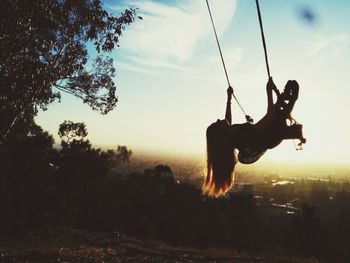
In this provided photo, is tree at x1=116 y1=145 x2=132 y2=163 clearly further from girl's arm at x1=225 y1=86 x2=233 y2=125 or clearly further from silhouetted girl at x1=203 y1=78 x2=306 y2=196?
silhouetted girl at x1=203 y1=78 x2=306 y2=196

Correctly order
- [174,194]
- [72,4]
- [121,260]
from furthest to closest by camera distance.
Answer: [174,194], [121,260], [72,4]

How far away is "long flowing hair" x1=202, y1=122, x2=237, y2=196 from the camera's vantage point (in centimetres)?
493

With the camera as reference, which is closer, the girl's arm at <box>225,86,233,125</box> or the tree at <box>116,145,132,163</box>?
the girl's arm at <box>225,86,233,125</box>

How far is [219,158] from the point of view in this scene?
16.2 ft

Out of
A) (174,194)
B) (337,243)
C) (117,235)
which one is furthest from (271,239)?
(117,235)

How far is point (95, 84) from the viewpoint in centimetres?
1530

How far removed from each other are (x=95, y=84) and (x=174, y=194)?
87.1 feet

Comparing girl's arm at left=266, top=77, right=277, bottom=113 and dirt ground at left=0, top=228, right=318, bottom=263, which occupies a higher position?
girl's arm at left=266, top=77, right=277, bottom=113

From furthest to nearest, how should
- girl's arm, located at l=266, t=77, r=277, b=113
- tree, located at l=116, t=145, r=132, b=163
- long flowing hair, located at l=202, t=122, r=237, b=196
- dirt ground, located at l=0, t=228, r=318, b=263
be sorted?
tree, located at l=116, t=145, r=132, b=163, dirt ground, located at l=0, t=228, r=318, b=263, long flowing hair, located at l=202, t=122, r=237, b=196, girl's arm, located at l=266, t=77, r=277, b=113

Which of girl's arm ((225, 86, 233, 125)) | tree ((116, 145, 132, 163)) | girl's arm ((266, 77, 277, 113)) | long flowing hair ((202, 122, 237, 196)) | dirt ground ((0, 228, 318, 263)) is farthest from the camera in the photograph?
tree ((116, 145, 132, 163))

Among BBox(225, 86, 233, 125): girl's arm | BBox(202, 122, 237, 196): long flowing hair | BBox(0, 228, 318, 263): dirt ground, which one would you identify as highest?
BBox(225, 86, 233, 125): girl's arm

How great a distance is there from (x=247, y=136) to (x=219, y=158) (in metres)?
0.45

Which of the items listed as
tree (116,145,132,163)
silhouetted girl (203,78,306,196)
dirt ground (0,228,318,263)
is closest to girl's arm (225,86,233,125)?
silhouetted girl (203,78,306,196)

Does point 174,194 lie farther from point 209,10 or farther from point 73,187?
point 209,10
